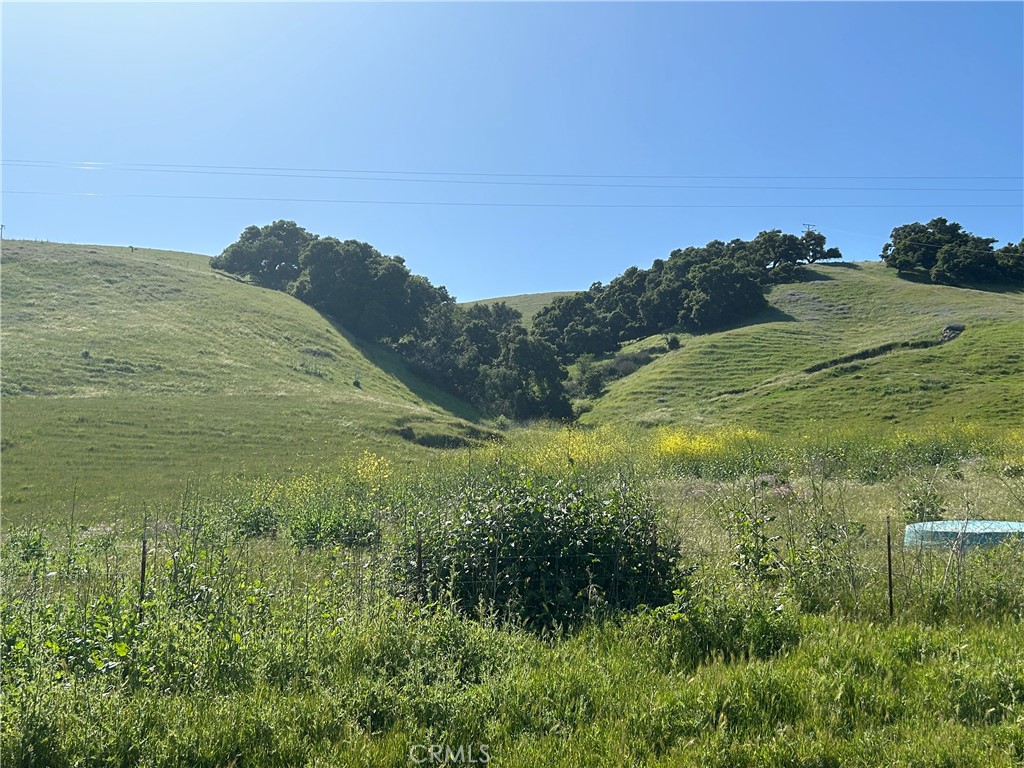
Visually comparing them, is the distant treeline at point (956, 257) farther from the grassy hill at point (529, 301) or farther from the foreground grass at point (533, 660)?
the foreground grass at point (533, 660)

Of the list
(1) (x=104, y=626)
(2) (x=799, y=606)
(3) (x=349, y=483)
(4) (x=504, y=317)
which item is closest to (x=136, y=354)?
(3) (x=349, y=483)

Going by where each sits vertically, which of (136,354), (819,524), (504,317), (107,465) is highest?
(504,317)

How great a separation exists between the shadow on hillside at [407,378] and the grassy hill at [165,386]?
29 cm

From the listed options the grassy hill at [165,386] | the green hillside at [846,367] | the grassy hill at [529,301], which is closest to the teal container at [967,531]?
the grassy hill at [165,386]

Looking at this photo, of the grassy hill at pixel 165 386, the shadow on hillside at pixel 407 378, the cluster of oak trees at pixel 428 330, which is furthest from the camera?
the cluster of oak trees at pixel 428 330

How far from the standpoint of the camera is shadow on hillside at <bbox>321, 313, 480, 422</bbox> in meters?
51.7

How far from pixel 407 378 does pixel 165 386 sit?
72.6 ft

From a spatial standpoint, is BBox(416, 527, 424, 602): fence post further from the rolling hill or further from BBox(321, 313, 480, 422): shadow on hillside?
BBox(321, 313, 480, 422): shadow on hillside

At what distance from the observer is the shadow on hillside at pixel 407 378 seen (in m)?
51.7

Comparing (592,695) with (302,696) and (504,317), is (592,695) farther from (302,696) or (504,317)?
(504,317)

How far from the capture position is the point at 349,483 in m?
17.5

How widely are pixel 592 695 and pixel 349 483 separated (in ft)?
46.2

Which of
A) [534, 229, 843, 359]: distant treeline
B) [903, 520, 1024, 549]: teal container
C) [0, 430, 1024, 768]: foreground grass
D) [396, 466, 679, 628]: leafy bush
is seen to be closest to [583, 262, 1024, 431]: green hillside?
[534, 229, 843, 359]: distant treeline

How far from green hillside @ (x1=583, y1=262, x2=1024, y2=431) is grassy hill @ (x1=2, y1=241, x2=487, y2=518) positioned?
17367 mm
